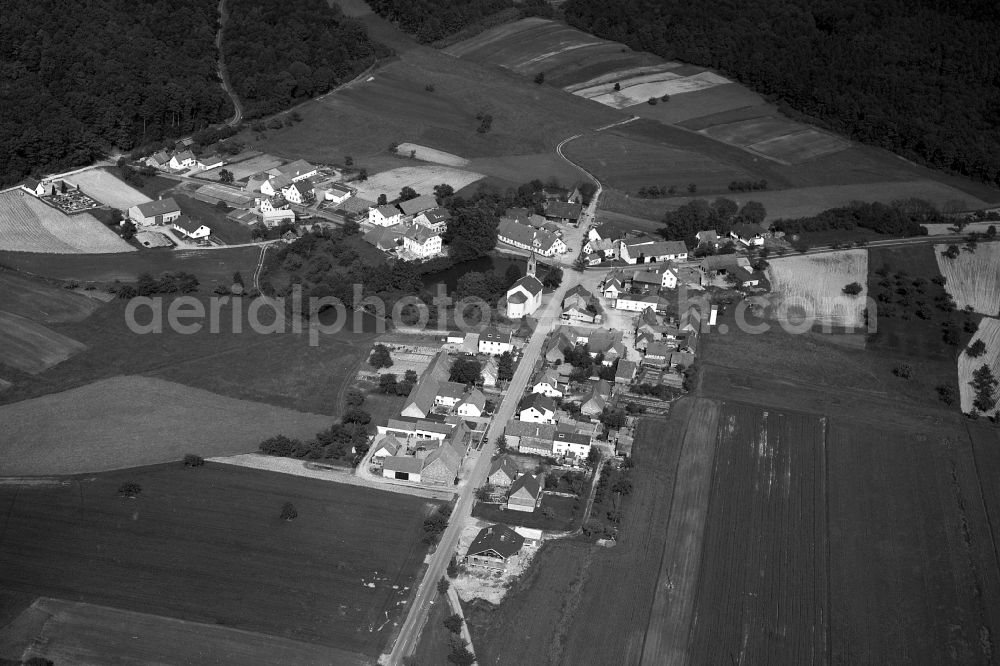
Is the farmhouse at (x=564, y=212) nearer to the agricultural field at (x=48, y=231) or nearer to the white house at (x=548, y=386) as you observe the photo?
the white house at (x=548, y=386)

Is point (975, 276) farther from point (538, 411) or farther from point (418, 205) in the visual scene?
point (418, 205)

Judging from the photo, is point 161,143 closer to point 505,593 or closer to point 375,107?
point 375,107

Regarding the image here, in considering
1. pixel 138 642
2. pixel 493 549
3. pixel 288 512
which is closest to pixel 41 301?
pixel 288 512

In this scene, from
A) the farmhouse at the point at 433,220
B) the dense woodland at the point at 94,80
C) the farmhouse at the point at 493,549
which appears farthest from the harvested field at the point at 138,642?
the dense woodland at the point at 94,80

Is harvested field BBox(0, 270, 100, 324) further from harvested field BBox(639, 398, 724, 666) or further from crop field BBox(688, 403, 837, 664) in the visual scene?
crop field BBox(688, 403, 837, 664)

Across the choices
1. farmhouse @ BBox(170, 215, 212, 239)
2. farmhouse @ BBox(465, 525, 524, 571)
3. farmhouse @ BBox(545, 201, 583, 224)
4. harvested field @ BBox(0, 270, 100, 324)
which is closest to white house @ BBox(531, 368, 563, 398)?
farmhouse @ BBox(465, 525, 524, 571)

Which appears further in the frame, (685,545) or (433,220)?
(433,220)
